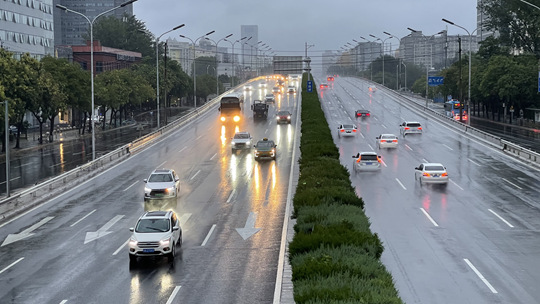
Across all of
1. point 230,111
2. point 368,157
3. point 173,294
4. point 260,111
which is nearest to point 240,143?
point 368,157

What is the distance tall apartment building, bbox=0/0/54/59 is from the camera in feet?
339

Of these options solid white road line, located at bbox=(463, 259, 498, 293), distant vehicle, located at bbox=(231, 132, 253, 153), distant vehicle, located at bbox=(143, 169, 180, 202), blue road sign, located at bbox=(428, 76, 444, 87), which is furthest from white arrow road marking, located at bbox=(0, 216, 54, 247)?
blue road sign, located at bbox=(428, 76, 444, 87)

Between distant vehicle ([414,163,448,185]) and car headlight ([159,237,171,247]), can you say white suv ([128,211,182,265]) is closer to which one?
car headlight ([159,237,171,247])

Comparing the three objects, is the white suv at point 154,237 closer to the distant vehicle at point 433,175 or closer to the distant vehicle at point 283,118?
the distant vehicle at point 433,175

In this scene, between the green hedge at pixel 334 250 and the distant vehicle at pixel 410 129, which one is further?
the distant vehicle at pixel 410 129

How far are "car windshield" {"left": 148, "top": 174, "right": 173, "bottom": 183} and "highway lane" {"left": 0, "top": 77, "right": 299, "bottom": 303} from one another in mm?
1244

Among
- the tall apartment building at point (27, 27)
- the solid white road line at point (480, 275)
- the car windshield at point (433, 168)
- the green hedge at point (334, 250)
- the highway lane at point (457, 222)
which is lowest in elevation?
the solid white road line at point (480, 275)

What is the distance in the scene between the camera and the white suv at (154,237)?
25844 mm

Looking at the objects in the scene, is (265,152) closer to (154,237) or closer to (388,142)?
(388,142)

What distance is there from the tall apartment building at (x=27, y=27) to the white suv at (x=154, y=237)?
8185cm

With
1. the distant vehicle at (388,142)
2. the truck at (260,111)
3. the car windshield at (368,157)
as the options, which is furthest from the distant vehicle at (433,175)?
the truck at (260,111)

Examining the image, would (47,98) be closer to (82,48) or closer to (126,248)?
(126,248)

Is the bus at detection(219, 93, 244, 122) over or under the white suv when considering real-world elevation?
over

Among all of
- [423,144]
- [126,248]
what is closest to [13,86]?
[423,144]
